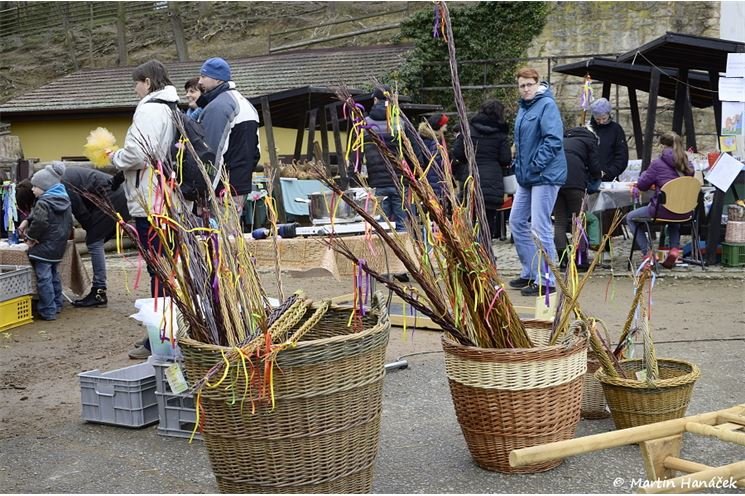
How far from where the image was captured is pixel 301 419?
10.2 feet

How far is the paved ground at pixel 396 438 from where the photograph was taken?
3771 mm

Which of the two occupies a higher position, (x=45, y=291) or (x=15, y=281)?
(x=15, y=281)

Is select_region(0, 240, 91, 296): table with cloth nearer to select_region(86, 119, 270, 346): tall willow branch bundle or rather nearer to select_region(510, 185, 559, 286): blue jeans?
select_region(510, 185, 559, 286): blue jeans

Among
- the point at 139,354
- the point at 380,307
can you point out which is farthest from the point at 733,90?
the point at 380,307

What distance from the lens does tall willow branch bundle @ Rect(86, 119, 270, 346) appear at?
3.27 meters

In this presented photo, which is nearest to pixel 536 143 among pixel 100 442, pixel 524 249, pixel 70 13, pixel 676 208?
pixel 524 249

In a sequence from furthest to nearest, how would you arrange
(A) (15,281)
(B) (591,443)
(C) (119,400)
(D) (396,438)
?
(A) (15,281), (C) (119,400), (D) (396,438), (B) (591,443)

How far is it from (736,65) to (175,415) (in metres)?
6.62

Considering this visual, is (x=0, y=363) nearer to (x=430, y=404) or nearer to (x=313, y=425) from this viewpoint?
(x=430, y=404)

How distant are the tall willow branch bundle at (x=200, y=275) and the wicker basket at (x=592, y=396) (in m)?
1.79

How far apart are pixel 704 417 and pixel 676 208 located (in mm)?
5833

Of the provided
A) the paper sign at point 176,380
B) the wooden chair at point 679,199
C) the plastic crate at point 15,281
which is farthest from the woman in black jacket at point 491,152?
the paper sign at point 176,380

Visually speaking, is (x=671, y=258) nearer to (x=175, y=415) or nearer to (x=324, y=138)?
(x=175, y=415)

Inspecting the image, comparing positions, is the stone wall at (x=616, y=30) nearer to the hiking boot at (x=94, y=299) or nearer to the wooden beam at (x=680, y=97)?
the wooden beam at (x=680, y=97)
